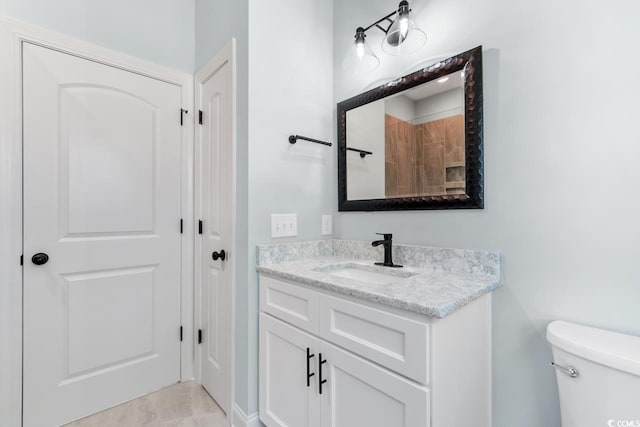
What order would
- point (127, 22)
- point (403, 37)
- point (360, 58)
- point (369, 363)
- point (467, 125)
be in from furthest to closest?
point (127, 22)
point (360, 58)
point (403, 37)
point (467, 125)
point (369, 363)

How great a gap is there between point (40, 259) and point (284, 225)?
48.2 inches

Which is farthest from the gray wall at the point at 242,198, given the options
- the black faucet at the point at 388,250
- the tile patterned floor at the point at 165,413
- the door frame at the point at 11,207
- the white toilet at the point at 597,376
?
the white toilet at the point at 597,376

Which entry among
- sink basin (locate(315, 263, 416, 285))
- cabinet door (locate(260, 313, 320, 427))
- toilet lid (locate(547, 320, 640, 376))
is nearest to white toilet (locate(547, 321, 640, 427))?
toilet lid (locate(547, 320, 640, 376))

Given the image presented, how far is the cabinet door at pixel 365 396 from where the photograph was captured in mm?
790

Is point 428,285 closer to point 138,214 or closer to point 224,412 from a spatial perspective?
point 224,412

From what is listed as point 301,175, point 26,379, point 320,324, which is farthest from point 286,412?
point 26,379

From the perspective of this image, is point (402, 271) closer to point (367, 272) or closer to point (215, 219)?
point (367, 272)

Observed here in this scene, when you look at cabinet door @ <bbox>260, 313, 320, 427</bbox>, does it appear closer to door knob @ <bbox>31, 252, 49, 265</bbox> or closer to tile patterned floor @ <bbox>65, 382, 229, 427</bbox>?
tile patterned floor @ <bbox>65, 382, 229, 427</bbox>

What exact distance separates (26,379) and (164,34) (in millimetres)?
2072

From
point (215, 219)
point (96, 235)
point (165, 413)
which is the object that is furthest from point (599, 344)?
point (96, 235)

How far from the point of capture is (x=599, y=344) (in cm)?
78

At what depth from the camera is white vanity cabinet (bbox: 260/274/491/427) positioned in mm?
790

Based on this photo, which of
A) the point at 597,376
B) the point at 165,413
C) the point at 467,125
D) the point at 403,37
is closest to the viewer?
the point at 597,376

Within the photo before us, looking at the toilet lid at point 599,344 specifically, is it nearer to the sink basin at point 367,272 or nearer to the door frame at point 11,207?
the sink basin at point 367,272
